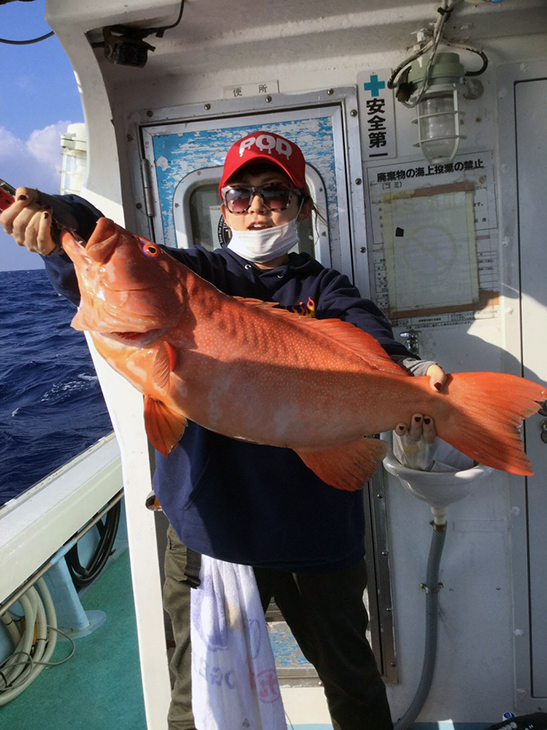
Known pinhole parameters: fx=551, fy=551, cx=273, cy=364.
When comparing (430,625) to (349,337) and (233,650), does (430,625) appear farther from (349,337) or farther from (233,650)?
(349,337)

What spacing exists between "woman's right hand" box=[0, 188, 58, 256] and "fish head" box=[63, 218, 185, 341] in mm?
71

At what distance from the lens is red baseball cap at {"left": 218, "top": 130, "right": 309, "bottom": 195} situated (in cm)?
241

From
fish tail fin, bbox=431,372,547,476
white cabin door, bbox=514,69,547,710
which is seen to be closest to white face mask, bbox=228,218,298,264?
fish tail fin, bbox=431,372,547,476

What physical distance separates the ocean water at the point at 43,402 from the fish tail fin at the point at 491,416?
29.6ft

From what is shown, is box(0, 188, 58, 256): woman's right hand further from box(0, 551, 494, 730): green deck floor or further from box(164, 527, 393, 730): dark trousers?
box(0, 551, 494, 730): green deck floor

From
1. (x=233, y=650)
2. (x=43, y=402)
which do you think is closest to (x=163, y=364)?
(x=233, y=650)

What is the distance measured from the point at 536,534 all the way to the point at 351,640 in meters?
1.37

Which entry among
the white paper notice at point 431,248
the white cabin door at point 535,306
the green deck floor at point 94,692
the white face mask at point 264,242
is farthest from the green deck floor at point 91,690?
the white paper notice at point 431,248

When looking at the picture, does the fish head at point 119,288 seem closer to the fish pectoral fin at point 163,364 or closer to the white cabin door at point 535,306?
the fish pectoral fin at point 163,364

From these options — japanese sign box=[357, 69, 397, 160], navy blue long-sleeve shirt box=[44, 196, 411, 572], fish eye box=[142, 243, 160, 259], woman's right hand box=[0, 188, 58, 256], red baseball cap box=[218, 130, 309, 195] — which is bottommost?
navy blue long-sleeve shirt box=[44, 196, 411, 572]

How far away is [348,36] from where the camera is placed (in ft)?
9.40

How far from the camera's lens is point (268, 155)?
7.89 ft

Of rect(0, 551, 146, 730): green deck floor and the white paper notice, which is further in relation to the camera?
rect(0, 551, 146, 730): green deck floor

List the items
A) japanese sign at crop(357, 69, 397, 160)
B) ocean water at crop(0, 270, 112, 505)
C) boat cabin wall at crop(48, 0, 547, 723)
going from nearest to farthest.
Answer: boat cabin wall at crop(48, 0, 547, 723) → japanese sign at crop(357, 69, 397, 160) → ocean water at crop(0, 270, 112, 505)
